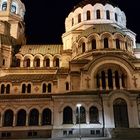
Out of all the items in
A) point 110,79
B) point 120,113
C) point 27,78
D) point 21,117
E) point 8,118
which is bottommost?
point 8,118

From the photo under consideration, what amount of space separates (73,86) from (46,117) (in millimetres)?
6193

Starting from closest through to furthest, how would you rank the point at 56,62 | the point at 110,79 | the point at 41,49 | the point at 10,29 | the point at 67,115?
the point at 67,115 < the point at 110,79 < the point at 56,62 < the point at 41,49 < the point at 10,29

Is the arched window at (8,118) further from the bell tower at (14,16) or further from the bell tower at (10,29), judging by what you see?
the bell tower at (14,16)

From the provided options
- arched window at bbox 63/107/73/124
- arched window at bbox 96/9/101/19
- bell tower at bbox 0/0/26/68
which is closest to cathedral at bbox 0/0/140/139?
arched window at bbox 63/107/73/124

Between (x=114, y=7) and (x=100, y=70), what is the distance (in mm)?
20906

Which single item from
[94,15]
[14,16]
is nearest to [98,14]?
[94,15]

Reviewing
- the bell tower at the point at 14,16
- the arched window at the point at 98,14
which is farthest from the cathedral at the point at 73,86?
the bell tower at the point at 14,16

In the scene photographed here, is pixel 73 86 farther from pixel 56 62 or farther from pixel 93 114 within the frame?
pixel 56 62

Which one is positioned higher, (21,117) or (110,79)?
(110,79)

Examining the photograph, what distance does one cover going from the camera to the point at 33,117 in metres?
35.3

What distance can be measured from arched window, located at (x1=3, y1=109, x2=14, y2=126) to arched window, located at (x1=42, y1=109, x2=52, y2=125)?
13.9 feet

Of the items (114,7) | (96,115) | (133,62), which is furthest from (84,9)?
(96,115)

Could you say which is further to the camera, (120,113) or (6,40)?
(6,40)

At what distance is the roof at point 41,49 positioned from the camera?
164ft
